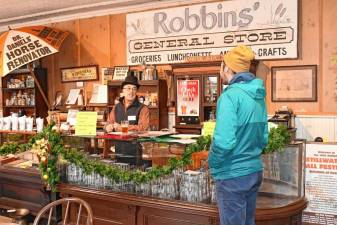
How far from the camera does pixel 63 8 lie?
698cm

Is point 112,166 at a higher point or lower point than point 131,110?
lower

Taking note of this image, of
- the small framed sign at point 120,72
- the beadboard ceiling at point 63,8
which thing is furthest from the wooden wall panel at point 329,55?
the small framed sign at point 120,72

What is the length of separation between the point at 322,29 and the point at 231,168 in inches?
142

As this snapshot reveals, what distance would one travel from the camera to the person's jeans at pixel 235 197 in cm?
219

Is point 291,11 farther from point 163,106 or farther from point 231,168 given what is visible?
point 231,168

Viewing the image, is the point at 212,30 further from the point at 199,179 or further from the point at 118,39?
the point at 199,179

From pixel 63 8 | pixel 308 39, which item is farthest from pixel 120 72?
pixel 308 39

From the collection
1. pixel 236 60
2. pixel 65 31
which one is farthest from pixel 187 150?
pixel 65 31

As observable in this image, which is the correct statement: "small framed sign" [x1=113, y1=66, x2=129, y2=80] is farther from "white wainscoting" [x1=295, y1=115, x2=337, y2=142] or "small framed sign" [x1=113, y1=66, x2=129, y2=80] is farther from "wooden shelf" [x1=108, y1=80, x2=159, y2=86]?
"white wainscoting" [x1=295, y1=115, x2=337, y2=142]

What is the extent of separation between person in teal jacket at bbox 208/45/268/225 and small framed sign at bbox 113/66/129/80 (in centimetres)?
435

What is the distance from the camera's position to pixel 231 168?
85.9 inches

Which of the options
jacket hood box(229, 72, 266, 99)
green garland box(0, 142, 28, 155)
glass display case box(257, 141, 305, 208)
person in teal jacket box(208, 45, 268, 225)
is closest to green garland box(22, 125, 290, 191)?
glass display case box(257, 141, 305, 208)

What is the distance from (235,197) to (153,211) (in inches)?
33.2

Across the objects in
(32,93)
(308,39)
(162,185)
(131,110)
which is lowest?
(162,185)
